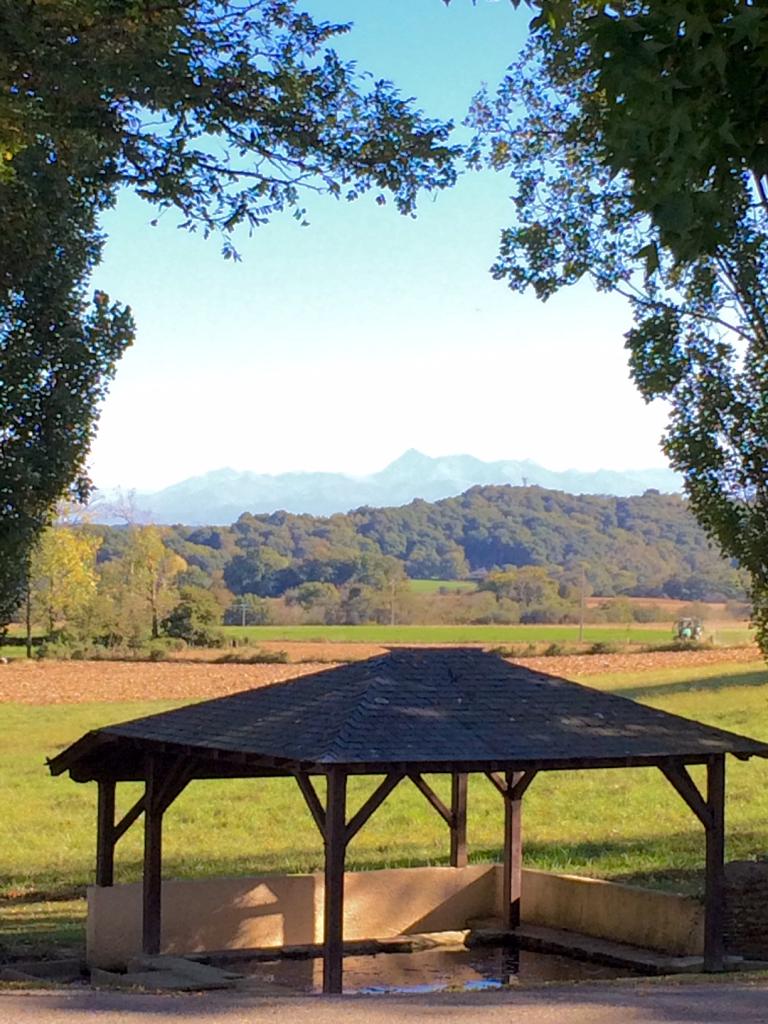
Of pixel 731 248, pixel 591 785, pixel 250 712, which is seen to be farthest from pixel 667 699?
pixel 250 712

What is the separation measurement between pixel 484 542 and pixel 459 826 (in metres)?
122

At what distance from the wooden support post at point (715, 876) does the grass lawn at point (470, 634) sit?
51463 mm

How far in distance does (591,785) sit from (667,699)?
10.6 metres

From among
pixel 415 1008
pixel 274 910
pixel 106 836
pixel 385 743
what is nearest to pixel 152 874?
pixel 106 836

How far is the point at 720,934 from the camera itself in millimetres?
14039

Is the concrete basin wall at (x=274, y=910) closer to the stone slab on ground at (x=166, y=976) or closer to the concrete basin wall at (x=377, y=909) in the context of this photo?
the concrete basin wall at (x=377, y=909)

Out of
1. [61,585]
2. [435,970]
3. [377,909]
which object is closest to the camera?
[435,970]

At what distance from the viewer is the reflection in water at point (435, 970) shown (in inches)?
533

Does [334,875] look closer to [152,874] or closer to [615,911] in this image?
[152,874]

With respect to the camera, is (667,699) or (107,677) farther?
(107,677)

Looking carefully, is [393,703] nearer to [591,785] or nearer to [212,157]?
[212,157]

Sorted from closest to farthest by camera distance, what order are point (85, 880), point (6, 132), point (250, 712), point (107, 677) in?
point (6, 132)
point (250, 712)
point (85, 880)
point (107, 677)

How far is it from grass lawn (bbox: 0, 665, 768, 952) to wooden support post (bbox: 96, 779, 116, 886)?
136 centimetres

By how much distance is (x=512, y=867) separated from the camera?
16.6 m
